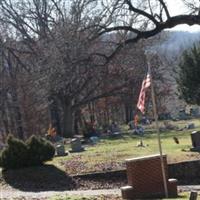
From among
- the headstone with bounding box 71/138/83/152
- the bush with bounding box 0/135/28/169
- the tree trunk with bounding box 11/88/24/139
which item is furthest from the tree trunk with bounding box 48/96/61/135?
the bush with bounding box 0/135/28/169

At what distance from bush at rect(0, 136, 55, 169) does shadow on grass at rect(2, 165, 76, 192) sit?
31 centimetres

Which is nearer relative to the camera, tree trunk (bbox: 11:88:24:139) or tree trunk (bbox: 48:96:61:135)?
tree trunk (bbox: 11:88:24:139)

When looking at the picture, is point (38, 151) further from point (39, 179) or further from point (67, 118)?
point (67, 118)

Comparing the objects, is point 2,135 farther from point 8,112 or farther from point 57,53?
point 57,53

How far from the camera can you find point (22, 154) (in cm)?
2308

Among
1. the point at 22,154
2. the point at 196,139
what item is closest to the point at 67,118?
the point at 196,139

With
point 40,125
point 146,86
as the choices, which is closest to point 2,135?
point 40,125

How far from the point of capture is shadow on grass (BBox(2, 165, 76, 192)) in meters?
21.5

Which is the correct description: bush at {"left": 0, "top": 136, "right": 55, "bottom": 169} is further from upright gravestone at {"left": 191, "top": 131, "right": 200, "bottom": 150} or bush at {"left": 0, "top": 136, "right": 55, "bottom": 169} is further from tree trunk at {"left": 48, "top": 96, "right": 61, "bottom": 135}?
tree trunk at {"left": 48, "top": 96, "right": 61, "bottom": 135}

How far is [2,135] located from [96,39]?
2989 centimetres

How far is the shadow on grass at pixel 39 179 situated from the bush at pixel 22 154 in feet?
1.00

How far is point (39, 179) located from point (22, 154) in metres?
1.44

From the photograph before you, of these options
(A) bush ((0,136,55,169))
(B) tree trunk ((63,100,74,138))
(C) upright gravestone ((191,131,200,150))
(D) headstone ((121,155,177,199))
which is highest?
(B) tree trunk ((63,100,74,138))

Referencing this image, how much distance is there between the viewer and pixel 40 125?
5366cm
